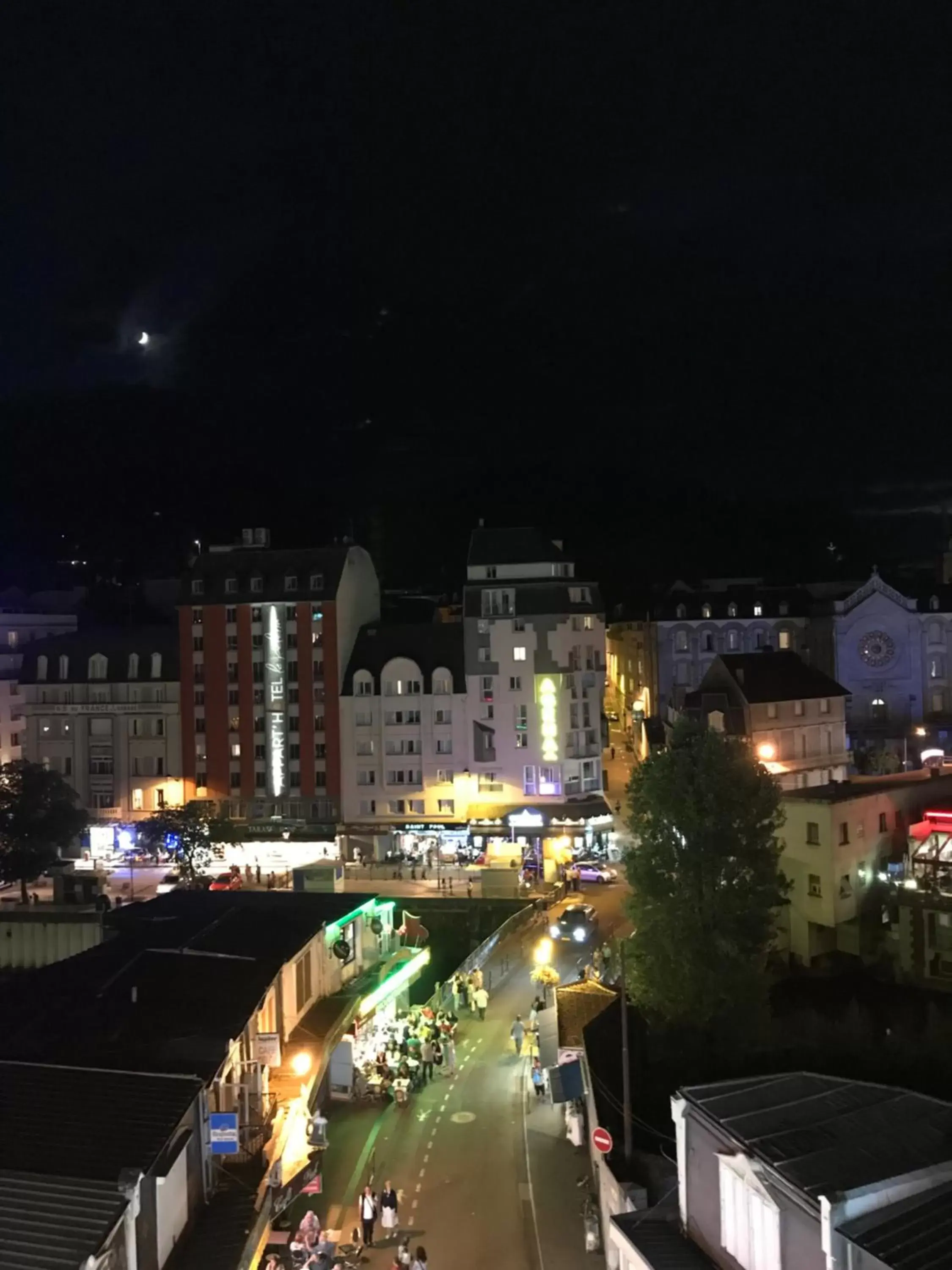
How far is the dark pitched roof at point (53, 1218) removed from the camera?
382 inches

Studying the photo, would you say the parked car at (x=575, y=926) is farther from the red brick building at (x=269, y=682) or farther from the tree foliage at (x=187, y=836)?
the red brick building at (x=269, y=682)

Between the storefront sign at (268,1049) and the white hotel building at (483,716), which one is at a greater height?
the white hotel building at (483,716)

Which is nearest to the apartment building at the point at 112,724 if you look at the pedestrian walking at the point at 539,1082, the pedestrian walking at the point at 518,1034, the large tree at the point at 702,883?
the pedestrian walking at the point at 518,1034

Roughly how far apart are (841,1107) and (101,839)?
41622 millimetres

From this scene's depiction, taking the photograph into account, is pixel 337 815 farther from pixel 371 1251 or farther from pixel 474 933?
pixel 371 1251

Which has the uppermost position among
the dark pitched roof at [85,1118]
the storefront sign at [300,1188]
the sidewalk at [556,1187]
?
the dark pitched roof at [85,1118]

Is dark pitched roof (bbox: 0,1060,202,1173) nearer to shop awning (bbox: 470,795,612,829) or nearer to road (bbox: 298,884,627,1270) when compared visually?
road (bbox: 298,884,627,1270)

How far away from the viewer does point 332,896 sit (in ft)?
83.1

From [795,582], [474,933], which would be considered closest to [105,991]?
[474,933]

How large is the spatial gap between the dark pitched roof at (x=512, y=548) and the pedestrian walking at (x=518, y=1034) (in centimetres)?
2875

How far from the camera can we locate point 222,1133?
43.9 ft

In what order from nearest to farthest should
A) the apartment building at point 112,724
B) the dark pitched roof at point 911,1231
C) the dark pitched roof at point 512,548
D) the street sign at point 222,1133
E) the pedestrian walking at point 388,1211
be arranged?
the dark pitched roof at point 911,1231 → the street sign at point 222,1133 → the pedestrian walking at point 388,1211 → the dark pitched roof at point 512,548 → the apartment building at point 112,724

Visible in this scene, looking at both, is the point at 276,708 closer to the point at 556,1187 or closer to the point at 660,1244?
the point at 556,1187

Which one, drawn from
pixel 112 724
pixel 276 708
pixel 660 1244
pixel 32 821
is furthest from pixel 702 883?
pixel 112 724
